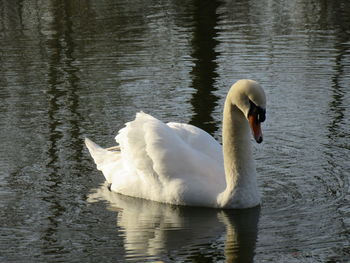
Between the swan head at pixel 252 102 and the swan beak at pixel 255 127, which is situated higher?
the swan head at pixel 252 102

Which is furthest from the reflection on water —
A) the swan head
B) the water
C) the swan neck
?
the swan head

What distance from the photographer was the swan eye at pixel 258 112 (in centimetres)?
796

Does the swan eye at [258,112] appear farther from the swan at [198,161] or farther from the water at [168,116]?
the water at [168,116]

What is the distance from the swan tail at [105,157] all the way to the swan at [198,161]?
0.33m

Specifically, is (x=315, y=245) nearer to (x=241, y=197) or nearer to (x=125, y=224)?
(x=241, y=197)

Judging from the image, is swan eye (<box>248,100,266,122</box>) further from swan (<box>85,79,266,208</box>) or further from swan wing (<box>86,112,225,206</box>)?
swan wing (<box>86,112,225,206</box>)

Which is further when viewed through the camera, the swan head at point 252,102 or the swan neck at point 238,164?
the swan neck at point 238,164

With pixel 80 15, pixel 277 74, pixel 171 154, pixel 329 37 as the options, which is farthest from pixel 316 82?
pixel 80 15

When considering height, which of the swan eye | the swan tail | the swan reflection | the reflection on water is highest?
the swan eye

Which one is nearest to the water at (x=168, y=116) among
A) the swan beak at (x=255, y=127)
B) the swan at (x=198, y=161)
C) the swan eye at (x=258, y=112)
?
the swan at (x=198, y=161)

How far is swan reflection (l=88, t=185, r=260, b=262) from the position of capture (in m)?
7.31

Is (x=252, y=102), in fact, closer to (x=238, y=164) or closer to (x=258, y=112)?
(x=258, y=112)

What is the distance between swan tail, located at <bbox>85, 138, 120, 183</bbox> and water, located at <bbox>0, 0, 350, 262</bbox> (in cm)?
16

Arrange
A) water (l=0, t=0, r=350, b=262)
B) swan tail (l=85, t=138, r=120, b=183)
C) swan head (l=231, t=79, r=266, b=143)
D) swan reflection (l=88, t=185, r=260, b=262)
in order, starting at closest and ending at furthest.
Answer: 1. swan reflection (l=88, t=185, r=260, b=262)
2. water (l=0, t=0, r=350, b=262)
3. swan head (l=231, t=79, r=266, b=143)
4. swan tail (l=85, t=138, r=120, b=183)
